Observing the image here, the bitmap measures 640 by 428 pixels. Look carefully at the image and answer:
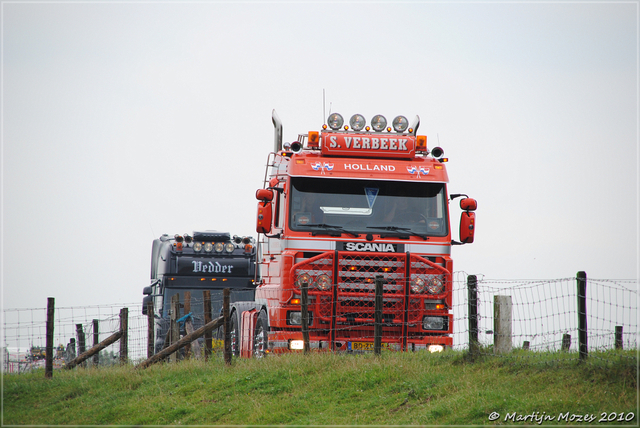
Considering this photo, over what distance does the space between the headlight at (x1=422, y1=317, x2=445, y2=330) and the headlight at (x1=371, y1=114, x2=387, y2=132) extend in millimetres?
3857

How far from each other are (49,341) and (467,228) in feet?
25.7

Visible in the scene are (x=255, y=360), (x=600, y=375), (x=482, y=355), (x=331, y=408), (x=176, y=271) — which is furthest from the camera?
(x=176, y=271)

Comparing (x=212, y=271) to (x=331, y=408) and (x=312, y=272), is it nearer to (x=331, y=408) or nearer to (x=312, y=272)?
(x=312, y=272)

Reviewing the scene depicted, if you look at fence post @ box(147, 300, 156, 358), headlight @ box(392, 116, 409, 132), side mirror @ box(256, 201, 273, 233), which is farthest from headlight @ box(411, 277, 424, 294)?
fence post @ box(147, 300, 156, 358)

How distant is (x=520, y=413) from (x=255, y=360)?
210 inches

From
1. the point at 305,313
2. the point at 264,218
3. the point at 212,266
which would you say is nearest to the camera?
the point at 305,313

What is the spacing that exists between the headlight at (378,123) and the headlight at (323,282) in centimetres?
338

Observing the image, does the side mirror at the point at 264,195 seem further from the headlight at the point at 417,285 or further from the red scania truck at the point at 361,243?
the headlight at the point at 417,285

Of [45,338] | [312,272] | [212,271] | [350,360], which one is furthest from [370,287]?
[212,271]

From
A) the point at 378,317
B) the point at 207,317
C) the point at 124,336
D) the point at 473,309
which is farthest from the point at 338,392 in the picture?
the point at 124,336

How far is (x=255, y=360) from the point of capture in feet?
40.2

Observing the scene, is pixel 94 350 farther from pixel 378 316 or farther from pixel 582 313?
pixel 582 313

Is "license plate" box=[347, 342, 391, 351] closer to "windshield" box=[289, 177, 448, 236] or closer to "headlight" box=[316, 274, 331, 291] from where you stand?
"headlight" box=[316, 274, 331, 291]

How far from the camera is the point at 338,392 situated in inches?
390
